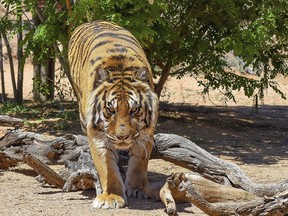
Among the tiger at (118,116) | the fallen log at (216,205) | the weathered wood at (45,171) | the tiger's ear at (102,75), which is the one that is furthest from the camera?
the weathered wood at (45,171)

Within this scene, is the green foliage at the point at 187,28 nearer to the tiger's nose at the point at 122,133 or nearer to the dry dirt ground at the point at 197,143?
the dry dirt ground at the point at 197,143

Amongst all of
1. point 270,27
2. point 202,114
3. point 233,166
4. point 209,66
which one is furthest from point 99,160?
point 202,114

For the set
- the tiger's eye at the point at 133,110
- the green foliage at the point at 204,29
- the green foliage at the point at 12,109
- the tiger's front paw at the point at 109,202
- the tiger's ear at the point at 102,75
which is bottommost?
the tiger's front paw at the point at 109,202

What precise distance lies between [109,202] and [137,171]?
21.9 inches

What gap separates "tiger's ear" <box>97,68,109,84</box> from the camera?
19.4 ft

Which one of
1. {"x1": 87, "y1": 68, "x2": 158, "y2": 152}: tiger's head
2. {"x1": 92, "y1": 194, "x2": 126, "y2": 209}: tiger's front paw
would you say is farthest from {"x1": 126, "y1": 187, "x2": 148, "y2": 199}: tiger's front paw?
{"x1": 87, "y1": 68, "x2": 158, "y2": 152}: tiger's head

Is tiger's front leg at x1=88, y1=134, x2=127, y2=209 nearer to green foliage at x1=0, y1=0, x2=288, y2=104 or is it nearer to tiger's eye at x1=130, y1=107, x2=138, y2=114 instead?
tiger's eye at x1=130, y1=107, x2=138, y2=114

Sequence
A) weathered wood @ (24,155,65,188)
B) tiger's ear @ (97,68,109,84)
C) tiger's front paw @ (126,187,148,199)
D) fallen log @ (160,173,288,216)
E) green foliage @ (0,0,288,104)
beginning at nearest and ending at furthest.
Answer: fallen log @ (160,173,288,216) < tiger's ear @ (97,68,109,84) < tiger's front paw @ (126,187,148,199) < weathered wood @ (24,155,65,188) < green foliage @ (0,0,288,104)

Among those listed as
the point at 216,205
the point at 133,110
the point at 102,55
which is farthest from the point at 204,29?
the point at 216,205

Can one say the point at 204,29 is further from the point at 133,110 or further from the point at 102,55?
the point at 133,110

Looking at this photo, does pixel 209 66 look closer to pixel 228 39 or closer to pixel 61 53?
pixel 228 39

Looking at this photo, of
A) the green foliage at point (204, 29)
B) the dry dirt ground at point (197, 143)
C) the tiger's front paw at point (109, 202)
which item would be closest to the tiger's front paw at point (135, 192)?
the dry dirt ground at point (197, 143)

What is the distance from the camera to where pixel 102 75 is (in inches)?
233

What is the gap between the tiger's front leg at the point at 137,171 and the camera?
6.07m
